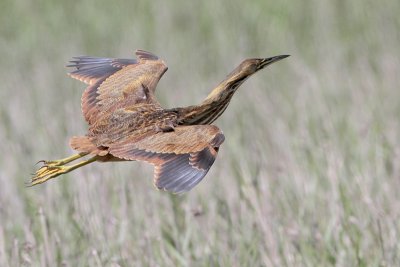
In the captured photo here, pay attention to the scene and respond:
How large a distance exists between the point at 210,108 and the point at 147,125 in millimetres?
305

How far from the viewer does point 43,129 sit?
7.14 m

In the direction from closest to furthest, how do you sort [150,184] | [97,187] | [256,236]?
1. [256,236]
2. [97,187]
3. [150,184]

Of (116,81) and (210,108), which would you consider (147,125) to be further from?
(116,81)

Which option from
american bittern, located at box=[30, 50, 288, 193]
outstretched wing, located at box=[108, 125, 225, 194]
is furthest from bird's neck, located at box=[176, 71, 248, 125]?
outstretched wing, located at box=[108, 125, 225, 194]

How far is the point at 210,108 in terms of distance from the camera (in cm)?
473

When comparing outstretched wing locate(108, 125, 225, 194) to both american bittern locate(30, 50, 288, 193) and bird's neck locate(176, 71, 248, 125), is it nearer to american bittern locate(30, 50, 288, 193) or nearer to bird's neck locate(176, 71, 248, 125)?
american bittern locate(30, 50, 288, 193)

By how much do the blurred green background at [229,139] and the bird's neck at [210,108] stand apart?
1.46 ft

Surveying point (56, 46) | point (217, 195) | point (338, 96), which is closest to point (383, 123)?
point (338, 96)

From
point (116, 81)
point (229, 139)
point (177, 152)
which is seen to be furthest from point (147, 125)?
point (229, 139)

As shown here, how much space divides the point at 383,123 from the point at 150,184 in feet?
5.43

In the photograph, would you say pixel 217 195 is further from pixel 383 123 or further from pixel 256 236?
pixel 383 123

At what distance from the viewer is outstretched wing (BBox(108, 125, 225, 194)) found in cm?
418

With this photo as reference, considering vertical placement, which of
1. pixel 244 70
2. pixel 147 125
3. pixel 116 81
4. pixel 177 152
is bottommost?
pixel 177 152

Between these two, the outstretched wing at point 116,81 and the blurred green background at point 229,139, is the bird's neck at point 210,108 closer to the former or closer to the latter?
the outstretched wing at point 116,81
